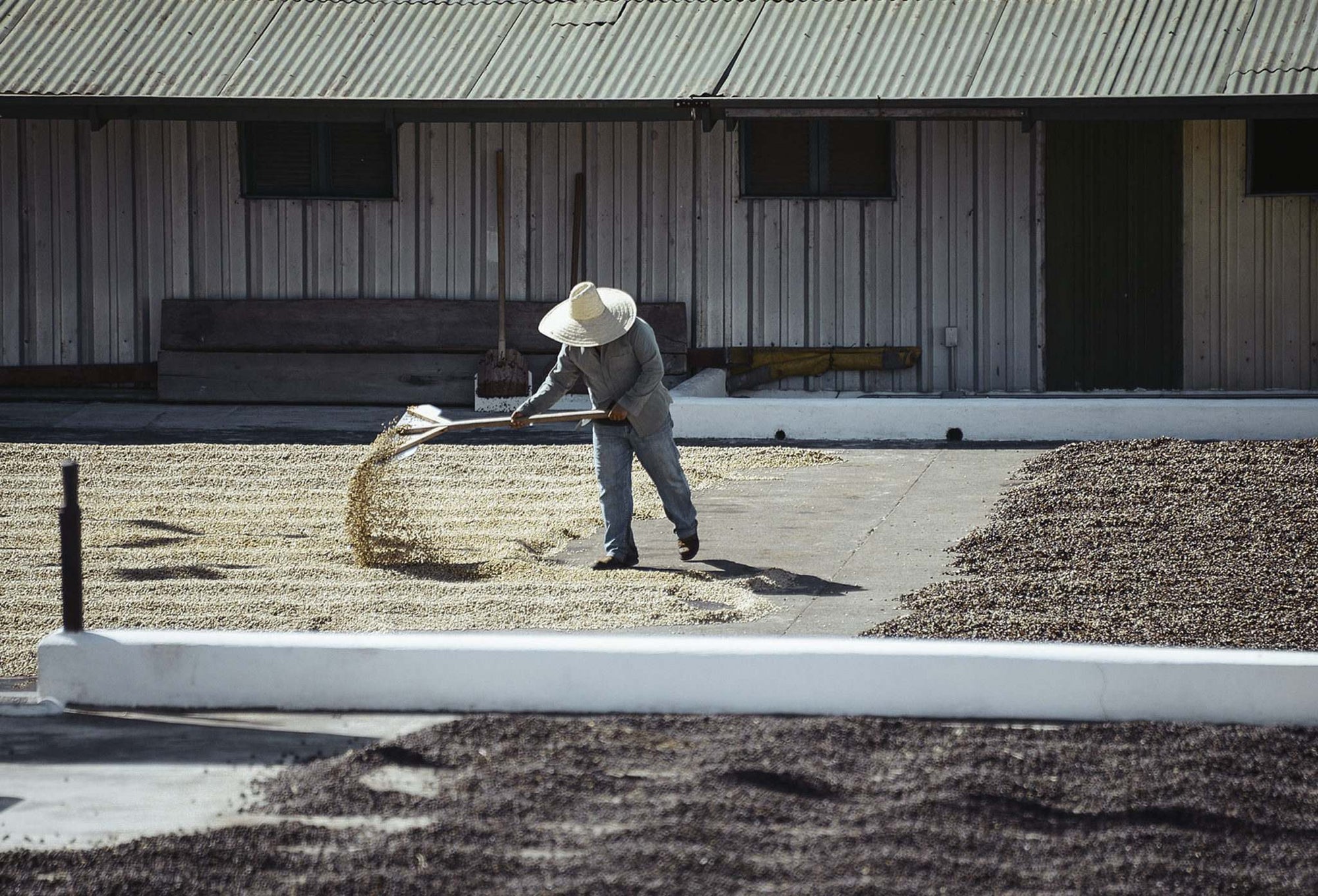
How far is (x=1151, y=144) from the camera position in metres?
16.5

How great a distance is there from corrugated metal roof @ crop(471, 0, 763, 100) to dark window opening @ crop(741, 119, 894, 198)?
0.90 meters

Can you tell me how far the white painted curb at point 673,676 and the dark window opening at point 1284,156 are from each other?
1002 cm

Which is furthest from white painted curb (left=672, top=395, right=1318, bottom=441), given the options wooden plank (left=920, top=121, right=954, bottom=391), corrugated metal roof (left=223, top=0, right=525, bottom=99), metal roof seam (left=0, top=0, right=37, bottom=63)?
metal roof seam (left=0, top=0, right=37, bottom=63)

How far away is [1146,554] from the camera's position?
10.4 m

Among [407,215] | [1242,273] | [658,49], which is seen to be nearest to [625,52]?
[658,49]

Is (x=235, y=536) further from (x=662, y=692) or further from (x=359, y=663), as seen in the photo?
(x=662, y=692)

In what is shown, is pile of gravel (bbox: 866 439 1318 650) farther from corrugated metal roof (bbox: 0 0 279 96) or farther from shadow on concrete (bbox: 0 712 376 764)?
corrugated metal roof (bbox: 0 0 279 96)

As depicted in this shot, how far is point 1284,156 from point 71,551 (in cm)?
1187

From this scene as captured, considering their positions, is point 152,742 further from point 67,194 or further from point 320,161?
point 67,194

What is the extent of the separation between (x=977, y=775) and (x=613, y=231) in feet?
36.6

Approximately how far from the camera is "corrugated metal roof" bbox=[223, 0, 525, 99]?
16.2 m

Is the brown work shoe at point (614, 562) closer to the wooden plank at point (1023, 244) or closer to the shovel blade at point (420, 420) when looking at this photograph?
the shovel blade at point (420, 420)

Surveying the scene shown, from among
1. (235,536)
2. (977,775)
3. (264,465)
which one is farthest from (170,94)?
(977,775)

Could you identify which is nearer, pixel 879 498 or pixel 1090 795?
pixel 1090 795
